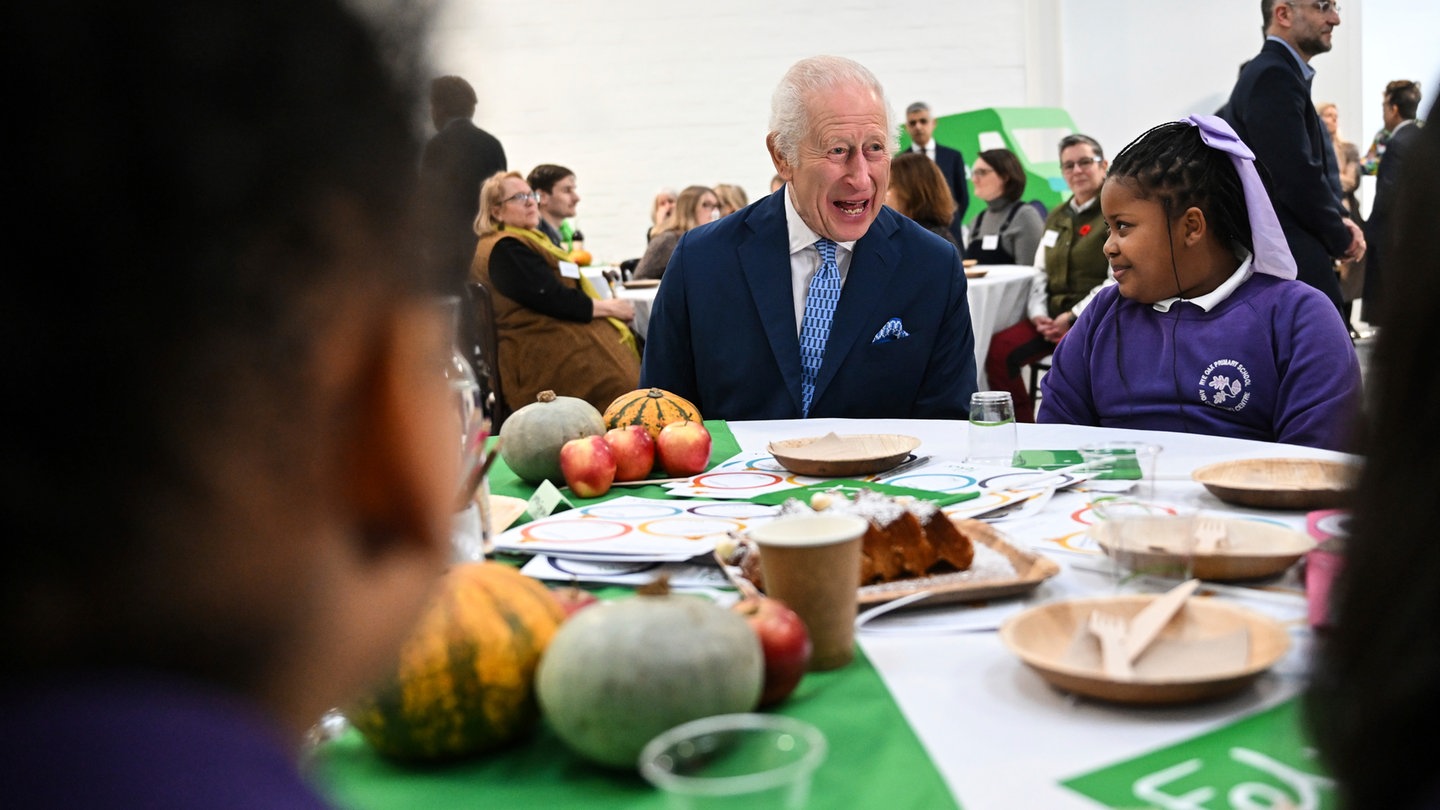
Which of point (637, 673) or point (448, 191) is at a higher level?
point (448, 191)

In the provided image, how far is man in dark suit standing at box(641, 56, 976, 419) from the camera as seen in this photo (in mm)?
2611

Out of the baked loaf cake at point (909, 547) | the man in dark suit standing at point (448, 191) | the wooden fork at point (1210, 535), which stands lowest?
the wooden fork at point (1210, 535)

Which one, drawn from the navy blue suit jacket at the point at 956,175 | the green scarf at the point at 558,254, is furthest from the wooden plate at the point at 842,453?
the navy blue suit jacket at the point at 956,175

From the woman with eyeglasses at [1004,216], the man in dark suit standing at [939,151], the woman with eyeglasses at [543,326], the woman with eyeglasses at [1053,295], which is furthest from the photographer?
the man in dark suit standing at [939,151]

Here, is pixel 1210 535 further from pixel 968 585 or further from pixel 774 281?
pixel 774 281

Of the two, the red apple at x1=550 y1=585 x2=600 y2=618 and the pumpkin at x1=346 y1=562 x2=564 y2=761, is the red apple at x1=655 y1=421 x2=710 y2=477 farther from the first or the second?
the pumpkin at x1=346 y1=562 x2=564 y2=761

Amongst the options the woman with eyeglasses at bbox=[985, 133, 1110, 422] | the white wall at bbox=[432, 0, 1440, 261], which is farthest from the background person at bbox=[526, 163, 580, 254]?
the woman with eyeglasses at bbox=[985, 133, 1110, 422]

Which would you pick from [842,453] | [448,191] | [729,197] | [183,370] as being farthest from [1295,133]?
[729,197]

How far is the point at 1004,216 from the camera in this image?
281 inches

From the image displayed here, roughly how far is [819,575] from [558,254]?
4.41 metres

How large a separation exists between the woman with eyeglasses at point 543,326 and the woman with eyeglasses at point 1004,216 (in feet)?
9.25

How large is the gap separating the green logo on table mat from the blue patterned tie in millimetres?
1824

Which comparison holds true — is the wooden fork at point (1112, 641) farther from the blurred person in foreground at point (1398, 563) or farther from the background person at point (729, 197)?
the background person at point (729, 197)

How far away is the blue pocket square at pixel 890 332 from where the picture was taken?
2.61 metres
